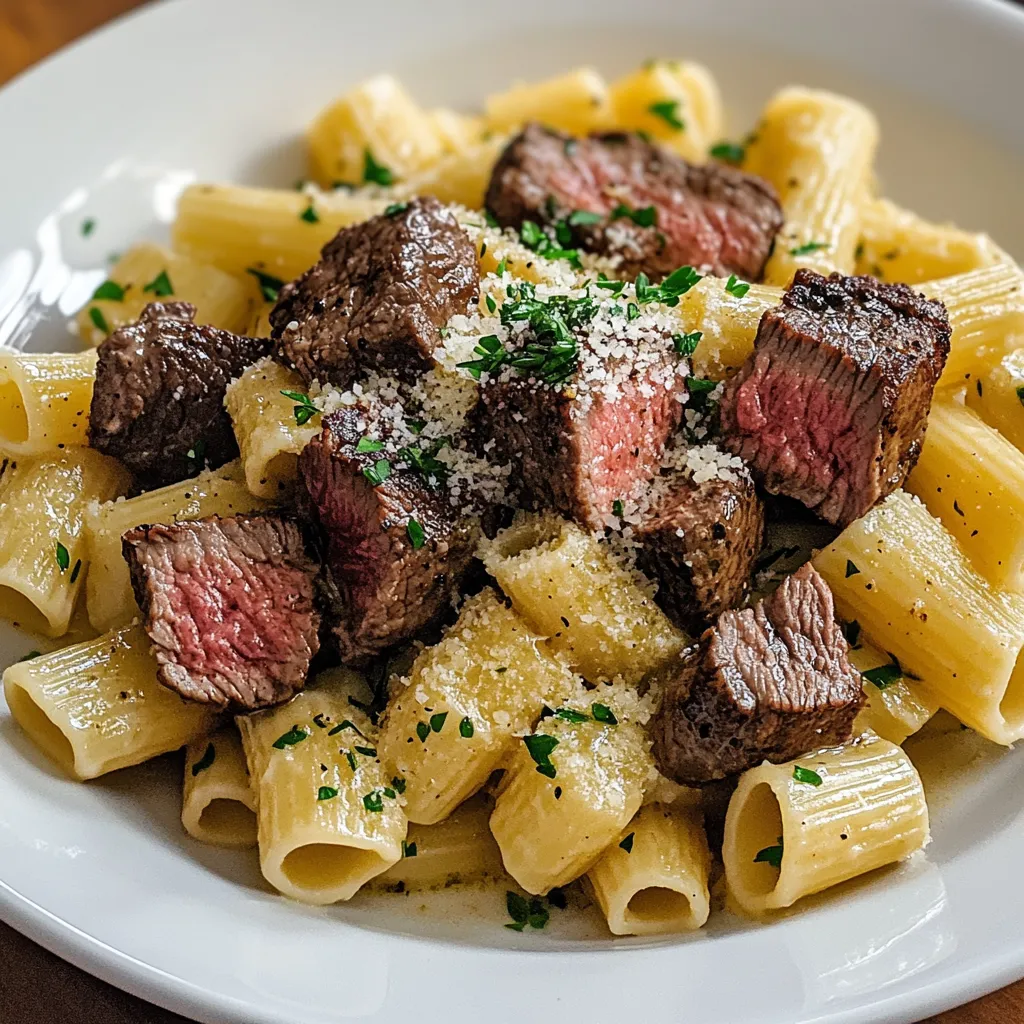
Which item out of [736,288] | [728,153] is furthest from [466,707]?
[728,153]

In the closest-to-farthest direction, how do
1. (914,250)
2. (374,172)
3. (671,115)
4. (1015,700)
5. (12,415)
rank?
(1015,700), (12,415), (914,250), (374,172), (671,115)

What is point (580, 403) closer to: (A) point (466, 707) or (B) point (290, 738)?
(A) point (466, 707)

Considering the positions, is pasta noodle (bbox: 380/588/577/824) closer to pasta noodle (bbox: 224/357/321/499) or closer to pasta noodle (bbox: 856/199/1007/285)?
pasta noodle (bbox: 224/357/321/499)

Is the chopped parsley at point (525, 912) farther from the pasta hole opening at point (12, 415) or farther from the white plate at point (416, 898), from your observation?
the pasta hole opening at point (12, 415)

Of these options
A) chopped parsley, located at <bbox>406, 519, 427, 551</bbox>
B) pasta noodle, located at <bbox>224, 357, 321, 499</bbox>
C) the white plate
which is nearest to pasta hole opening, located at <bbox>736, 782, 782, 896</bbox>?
the white plate

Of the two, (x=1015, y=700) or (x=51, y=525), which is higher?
(x=51, y=525)

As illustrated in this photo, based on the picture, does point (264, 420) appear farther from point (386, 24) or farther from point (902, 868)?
point (386, 24)
